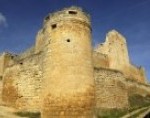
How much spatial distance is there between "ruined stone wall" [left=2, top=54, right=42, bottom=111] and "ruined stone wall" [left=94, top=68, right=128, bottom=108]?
130 inches

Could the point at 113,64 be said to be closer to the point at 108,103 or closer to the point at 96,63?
the point at 96,63

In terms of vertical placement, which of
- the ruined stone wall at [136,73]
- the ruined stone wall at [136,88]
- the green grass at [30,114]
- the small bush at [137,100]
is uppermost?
the ruined stone wall at [136,73]

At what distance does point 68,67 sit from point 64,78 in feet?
1.69

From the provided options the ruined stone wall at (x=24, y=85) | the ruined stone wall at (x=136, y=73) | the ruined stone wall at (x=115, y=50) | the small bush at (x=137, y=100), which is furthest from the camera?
the ruined stone wall at (x=136, y=73)

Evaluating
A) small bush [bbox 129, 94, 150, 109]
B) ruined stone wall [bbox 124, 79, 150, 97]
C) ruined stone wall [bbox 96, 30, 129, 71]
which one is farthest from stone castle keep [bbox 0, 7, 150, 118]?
ruined stone wall [bbox 96, 30, 129, 71]

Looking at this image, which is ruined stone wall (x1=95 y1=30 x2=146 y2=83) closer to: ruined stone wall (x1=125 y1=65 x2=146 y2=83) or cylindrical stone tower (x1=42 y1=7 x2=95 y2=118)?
ruined stone wall (x1=125 y1=65 x2=146 y2=83)

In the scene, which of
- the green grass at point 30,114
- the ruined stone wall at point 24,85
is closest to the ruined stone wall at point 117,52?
the ruined stone wall at point 24,85

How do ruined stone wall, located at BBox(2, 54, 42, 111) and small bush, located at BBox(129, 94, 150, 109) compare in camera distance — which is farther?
small bush, located at BBox(129, 94, 150, 109)

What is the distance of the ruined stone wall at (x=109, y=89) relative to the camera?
53.4 feet

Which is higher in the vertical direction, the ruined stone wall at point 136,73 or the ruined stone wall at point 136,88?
the ruined stone wall at point 136,73

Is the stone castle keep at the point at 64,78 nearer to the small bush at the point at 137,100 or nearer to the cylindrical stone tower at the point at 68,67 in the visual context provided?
the cylindrical stone tower at the point at 68,67

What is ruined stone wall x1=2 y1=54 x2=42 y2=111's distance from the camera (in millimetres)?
15531

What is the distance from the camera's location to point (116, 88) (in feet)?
57.0

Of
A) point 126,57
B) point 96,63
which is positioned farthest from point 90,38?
point 126,57
